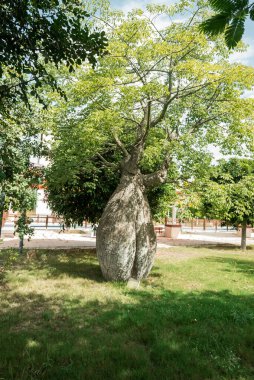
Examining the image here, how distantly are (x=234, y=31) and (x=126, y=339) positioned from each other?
184 inches

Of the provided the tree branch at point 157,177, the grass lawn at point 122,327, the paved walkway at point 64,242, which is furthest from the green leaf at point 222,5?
the paved walkway at point 64,242

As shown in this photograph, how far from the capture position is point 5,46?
2.67m

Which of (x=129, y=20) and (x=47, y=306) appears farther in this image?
(x=129, y=20)

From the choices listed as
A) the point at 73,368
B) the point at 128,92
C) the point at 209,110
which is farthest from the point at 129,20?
the point at 73,368

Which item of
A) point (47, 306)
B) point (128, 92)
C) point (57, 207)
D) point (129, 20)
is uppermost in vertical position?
point (129, 20)

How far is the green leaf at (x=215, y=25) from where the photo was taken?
1.59 meters

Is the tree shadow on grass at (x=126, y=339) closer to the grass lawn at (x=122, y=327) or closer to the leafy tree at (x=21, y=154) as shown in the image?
the grass lawn at (x=122, y=327)

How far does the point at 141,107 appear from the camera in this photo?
28.6ft

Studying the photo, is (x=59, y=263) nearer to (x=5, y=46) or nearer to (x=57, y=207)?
(x=57, y=207)

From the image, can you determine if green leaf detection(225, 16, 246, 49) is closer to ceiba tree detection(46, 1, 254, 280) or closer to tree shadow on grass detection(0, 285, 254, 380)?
tree shadow on grass detection(0, 285, 254, 380)

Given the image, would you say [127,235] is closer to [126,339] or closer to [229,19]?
[126,339]

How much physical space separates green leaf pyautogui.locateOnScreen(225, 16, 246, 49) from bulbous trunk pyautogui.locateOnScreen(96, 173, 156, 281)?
23.4 ft

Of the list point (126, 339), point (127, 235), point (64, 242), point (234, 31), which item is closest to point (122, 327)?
point (126, 339)

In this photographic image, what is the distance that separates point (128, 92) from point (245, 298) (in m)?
5.97
